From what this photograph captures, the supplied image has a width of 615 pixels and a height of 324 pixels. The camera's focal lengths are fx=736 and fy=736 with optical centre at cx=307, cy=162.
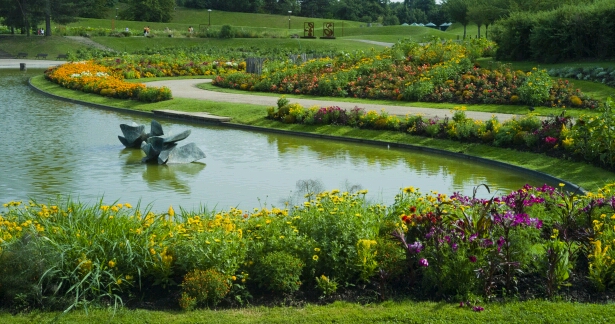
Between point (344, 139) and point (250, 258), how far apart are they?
38.4ft

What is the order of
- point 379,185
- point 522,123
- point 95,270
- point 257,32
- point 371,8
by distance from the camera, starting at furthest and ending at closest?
point 371,8 → point 257,32 → point 522,123 → point 379,185 → point 95,270

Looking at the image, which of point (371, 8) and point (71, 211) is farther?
point (371, 8)

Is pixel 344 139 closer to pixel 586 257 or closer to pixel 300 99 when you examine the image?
pixel 300 99

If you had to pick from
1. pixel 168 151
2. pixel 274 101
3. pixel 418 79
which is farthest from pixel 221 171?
pixel 418 79

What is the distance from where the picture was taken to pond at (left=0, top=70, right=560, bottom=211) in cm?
1220

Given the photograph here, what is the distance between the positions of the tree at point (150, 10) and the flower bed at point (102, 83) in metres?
50.2

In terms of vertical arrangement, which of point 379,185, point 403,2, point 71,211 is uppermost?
point 403,2

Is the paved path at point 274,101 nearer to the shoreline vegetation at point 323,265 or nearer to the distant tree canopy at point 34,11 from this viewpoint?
the shoreline vegetation at point 323,265

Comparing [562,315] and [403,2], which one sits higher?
[403,2]

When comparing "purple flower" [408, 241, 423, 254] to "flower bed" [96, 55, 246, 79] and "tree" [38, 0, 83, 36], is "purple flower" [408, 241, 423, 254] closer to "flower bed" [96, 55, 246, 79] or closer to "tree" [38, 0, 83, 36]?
"flower bed" [96, 55, 246, 79]

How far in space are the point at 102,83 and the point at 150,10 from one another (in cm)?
5861

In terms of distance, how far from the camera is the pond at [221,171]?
480 inches

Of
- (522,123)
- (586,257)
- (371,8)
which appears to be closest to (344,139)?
(522,123)

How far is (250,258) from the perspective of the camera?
713 cm
